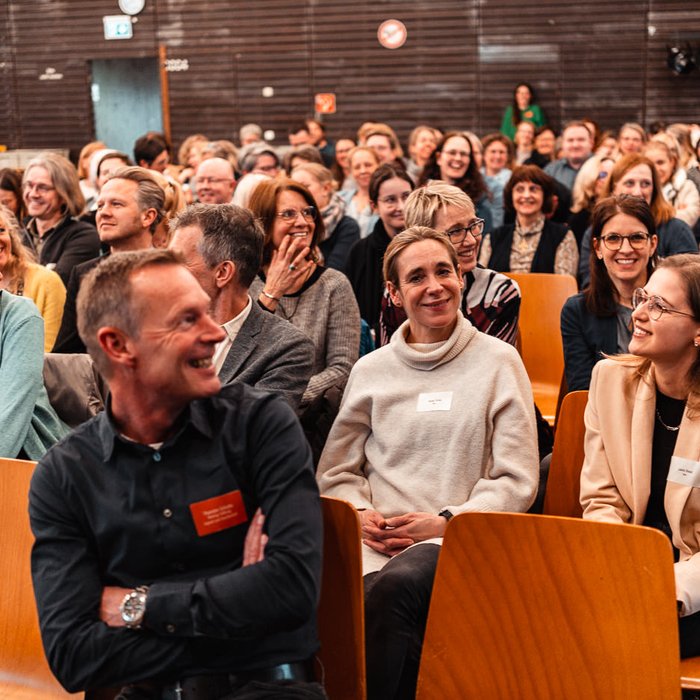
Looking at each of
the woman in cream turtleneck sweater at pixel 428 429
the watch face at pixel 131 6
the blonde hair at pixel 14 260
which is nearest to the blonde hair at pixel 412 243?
the woman in cream turtleneck sweater at pixel 428 429

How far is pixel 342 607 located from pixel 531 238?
364 centimetres

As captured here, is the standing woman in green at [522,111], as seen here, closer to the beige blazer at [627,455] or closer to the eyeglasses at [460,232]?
the eyeglasses at [460,232]

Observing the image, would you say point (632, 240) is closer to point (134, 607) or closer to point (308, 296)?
point (308, 296)

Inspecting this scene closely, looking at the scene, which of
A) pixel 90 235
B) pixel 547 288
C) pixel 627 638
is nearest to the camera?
pixel 627 638

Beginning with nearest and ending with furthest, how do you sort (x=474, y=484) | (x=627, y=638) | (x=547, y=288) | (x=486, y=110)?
(x=627, y=638), (x=474, y=484), (x=547, y=288), (x=486, y=110)

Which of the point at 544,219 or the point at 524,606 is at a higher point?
the point at 544,219

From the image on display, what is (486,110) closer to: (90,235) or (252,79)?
(252,79)

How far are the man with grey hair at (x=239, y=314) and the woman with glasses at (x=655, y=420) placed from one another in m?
0.85

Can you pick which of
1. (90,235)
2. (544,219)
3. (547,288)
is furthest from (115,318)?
(544,219)

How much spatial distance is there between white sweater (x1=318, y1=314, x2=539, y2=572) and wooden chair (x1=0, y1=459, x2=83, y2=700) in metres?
0.83

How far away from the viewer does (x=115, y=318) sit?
178 centimetres

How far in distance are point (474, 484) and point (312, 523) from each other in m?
0.91

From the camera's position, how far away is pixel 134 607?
1716 millimetres

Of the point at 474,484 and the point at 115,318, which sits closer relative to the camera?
the point at 115,318
